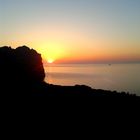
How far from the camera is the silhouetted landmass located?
40.6 m

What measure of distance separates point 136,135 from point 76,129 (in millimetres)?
5348

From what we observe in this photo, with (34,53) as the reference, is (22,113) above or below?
below

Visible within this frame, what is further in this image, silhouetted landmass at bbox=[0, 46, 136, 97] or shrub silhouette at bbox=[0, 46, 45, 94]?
shrub silhouette at bbox=[0, 46, 45, 94]

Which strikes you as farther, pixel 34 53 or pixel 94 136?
pixel 34 53

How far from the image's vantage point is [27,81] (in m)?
56.6

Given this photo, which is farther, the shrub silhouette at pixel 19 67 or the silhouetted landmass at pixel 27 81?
the shrub silhouette at pixel 19 67

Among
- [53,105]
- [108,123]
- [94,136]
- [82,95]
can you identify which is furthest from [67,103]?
[94,136]

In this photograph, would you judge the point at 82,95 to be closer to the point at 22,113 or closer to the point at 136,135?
the point at 22,113

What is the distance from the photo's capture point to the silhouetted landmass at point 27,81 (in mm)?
40594

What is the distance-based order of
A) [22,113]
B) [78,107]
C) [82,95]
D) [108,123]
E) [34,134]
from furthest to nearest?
[82,95]
[78,107]
[22,113]
[108,123]
[34,134]

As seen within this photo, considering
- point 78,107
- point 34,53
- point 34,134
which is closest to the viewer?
point 34,134

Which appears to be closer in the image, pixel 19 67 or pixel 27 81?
pixel 27 81

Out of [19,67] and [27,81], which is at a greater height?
[19,67]

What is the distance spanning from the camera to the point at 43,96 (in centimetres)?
3875
